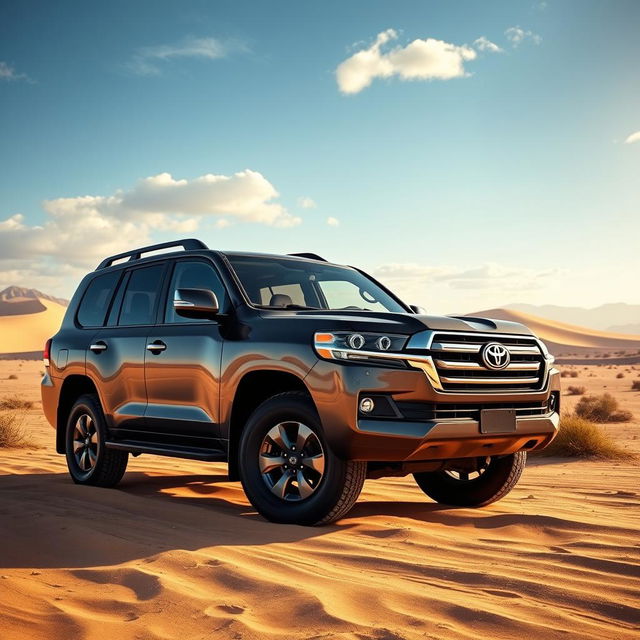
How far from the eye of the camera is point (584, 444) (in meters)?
10.6

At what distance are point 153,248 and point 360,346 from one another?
3.04 meters

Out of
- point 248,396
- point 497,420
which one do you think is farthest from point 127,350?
point 497,420

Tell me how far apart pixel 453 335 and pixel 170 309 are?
265 cm

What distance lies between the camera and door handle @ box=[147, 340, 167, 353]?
6535 millimetres

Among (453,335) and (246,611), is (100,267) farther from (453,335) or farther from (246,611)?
(246,611)

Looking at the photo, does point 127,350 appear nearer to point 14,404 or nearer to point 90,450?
point 90,450

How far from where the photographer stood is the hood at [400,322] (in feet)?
17.1

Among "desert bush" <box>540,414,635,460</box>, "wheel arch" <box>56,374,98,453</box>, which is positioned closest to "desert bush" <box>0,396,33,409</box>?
"wheel arch" <box>56,374,98,453</box>

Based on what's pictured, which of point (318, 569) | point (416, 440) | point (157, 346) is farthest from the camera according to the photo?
point (157, 346)

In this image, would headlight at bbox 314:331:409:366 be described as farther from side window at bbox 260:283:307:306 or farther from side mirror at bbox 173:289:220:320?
side window at bbox 260:283:307:306

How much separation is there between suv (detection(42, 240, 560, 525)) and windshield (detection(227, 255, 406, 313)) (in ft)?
0.05

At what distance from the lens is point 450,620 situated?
3.42 m

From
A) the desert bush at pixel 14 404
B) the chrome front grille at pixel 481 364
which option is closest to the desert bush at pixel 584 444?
the chrome front grille at pixel 481 364

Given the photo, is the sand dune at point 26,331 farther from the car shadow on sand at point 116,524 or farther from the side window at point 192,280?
the side window at point 192,280
